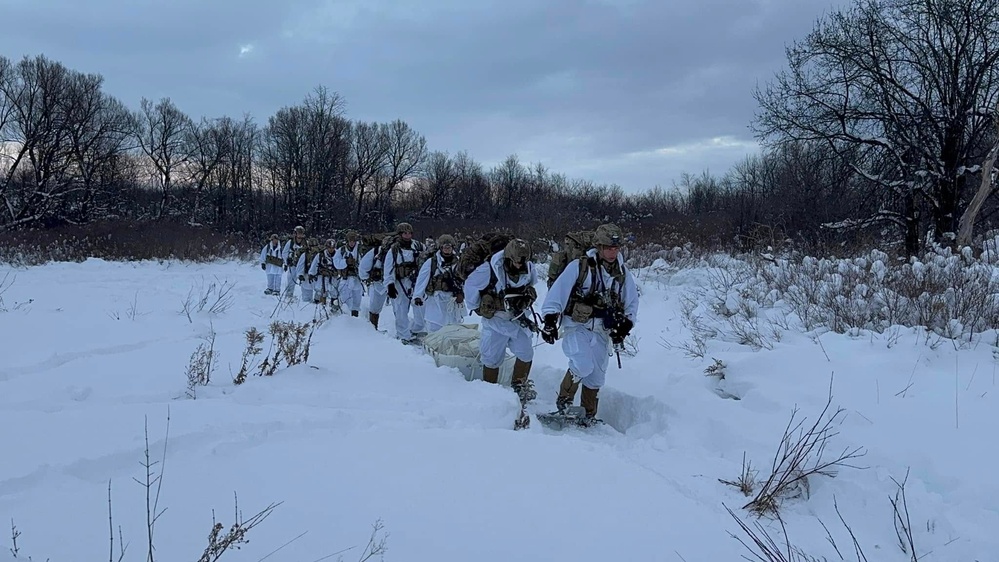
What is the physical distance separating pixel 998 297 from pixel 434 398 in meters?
6.61

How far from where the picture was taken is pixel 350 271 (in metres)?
11.2

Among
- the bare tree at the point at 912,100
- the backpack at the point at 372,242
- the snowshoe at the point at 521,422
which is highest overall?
the bare tree at the point at 912,100

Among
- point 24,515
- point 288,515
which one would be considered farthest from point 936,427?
point 24,515

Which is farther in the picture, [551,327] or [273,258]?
[273,258]

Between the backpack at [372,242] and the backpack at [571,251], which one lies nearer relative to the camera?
the backpack at [571,251]

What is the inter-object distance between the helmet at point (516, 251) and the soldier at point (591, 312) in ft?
2.51

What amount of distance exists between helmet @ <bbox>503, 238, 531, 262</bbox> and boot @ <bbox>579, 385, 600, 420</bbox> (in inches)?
60.7

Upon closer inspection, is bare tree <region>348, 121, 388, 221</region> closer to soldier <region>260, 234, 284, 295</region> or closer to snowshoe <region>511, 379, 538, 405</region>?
soldier <region>260, 234, 284, 295</region>

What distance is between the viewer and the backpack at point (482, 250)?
6402 mm

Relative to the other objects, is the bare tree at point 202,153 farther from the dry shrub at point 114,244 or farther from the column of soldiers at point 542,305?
the column of soldiers at point 542,305

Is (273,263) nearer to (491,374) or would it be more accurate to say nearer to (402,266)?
(402,266)

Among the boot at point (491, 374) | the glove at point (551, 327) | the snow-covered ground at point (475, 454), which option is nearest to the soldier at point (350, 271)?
the snow-covered ground at point (475, 454)

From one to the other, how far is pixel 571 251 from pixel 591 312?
0.68 meters

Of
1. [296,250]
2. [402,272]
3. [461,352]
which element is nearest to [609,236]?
[461,352]
